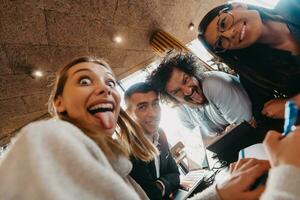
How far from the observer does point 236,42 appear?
1.78m

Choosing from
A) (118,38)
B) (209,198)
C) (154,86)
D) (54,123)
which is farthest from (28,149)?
(118,38)

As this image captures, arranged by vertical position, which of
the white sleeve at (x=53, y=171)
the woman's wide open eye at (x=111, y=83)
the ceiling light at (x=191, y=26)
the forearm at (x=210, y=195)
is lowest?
the forearm at (x=210, y=195)

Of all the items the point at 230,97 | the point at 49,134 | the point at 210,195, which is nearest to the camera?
the point at 49,134

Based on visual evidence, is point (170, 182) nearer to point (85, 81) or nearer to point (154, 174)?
point (154, 174)

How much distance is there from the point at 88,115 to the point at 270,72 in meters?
1.29

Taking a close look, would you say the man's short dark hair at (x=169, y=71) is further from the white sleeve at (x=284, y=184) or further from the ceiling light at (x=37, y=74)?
the ceiling light at (x=37, y=74)

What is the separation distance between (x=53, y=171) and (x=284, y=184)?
21.2 inches

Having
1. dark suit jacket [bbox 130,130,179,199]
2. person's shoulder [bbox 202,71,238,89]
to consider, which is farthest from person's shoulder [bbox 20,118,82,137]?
person's shoulder [bbox 202,71,238,89]

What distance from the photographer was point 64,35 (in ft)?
12.5

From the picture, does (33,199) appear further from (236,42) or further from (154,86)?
(154,86)

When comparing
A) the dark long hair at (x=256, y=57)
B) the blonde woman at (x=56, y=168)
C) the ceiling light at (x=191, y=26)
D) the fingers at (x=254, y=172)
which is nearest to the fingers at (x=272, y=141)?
the fingers at (x=254, y=172)

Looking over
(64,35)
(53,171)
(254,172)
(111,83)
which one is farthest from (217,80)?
(64,35)

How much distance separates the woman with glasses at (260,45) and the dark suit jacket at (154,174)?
34.1 inches

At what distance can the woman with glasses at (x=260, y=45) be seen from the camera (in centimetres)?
166
